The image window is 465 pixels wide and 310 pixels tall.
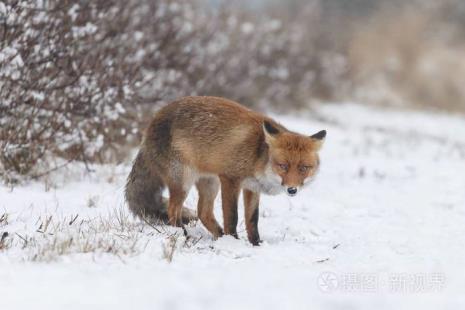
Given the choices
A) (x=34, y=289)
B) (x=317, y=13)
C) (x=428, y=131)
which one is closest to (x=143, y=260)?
(x=34, y=289)

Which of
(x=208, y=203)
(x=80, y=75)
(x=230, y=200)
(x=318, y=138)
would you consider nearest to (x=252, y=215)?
(x=230, y=200)

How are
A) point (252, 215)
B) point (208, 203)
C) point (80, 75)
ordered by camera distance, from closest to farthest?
point (252, 215), point (208, 203), point (80, 75)

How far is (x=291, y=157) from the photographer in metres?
5.71

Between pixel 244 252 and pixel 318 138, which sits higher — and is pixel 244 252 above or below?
below

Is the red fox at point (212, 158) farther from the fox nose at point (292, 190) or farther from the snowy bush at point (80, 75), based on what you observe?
the snowy bush at point (80, 75)

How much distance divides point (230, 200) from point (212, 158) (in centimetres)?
49

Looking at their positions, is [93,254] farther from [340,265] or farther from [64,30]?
[64,30]

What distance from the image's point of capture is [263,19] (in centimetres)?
2250

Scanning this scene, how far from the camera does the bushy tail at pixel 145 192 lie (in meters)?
6.30

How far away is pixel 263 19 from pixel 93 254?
62.0 ft

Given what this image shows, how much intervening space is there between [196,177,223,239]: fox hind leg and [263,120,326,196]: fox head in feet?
3.24

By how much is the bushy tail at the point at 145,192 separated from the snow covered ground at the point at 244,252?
16cm

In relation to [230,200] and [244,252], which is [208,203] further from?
[244,252]

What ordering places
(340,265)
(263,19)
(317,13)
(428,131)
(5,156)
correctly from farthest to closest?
(317,13), (263,19), (428,131), (5,156), (340,265)
